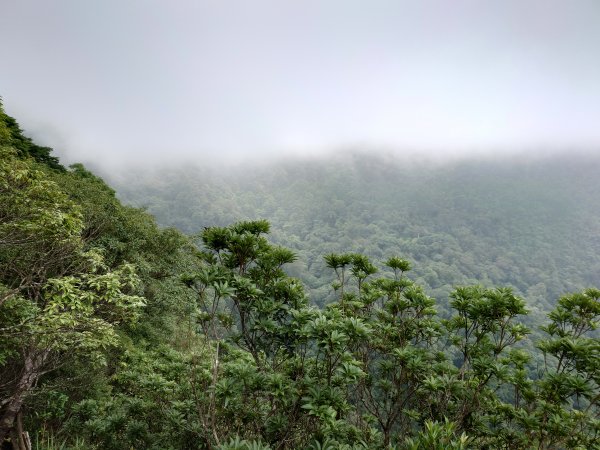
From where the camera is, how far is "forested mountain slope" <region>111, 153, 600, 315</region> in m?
97.9

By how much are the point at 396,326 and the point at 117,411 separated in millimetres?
6593

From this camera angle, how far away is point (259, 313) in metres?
5.16

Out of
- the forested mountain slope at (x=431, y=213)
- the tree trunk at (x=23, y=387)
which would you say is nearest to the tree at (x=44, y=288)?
the tree trunk at (x=23, y=387)

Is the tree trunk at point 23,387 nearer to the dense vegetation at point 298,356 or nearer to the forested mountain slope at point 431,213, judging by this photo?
the dense vegetation at point 298,356

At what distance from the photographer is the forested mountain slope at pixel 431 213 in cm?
9788

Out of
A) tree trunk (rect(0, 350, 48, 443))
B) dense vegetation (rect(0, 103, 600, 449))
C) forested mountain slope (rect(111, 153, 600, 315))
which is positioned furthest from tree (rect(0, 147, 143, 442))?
forested mountain slope (rect(111, 153, 600, 315))

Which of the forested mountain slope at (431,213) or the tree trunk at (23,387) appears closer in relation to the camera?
the tree trunk at (23,387)

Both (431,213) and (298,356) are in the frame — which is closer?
(298,356)

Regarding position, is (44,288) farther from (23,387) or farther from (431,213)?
(431,213)

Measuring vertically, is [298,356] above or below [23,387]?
above

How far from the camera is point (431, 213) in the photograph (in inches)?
5605

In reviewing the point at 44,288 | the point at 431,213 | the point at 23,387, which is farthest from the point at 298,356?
the point at 431,213

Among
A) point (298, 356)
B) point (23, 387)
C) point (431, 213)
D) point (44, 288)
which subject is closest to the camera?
point (298, 356)

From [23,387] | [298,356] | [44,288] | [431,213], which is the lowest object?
[431,213]
